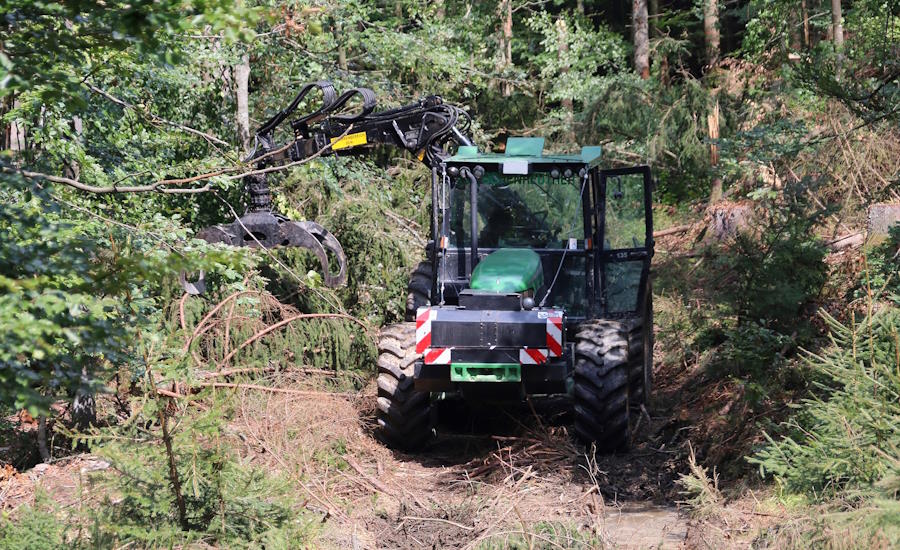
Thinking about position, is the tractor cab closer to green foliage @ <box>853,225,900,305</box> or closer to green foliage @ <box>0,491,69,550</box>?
green foliage @ <box>853,225,900,305</box>

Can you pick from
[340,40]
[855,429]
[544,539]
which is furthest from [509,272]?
[340,40]

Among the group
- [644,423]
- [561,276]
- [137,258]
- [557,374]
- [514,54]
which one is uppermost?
[514,54]

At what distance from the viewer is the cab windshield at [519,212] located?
983 centimetres

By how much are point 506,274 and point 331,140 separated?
2.55 m

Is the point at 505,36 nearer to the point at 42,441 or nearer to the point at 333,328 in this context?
the point at 333,328

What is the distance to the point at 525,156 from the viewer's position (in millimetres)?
9922

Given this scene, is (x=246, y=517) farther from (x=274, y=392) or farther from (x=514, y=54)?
(x=514, y=54)

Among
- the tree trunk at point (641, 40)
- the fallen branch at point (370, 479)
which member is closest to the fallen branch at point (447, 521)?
the fallen branch at point (370, 479)

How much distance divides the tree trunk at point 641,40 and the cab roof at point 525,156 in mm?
12813

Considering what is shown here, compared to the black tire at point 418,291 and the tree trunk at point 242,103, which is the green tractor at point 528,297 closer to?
the black tire at point 418,291

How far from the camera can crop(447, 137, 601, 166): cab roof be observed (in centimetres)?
970

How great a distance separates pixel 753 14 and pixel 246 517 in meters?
17.4

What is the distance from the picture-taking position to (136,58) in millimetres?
8156

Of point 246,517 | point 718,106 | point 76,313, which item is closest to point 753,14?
point 718,106
